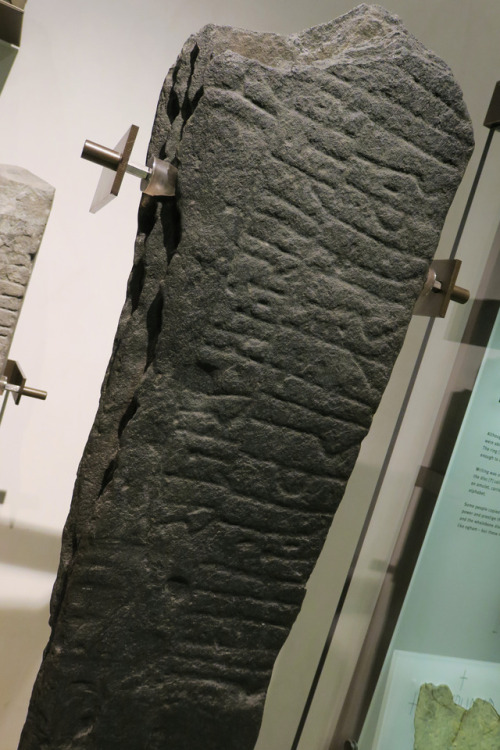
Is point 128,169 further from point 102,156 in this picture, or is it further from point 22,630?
point 22,630

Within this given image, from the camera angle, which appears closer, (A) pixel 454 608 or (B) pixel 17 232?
(B) pixel 17 232

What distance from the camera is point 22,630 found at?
195cm

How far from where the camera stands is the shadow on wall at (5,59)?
1.65 metres

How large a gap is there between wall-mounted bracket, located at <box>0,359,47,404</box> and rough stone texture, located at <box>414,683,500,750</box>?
4.33 feet

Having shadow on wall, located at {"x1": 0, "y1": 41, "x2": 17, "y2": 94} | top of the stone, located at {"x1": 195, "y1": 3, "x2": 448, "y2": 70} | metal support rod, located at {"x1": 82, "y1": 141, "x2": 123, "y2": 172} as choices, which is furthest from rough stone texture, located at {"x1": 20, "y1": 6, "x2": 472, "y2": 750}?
shadow on wall, located at {"x1": 0, "y1": 41, "x2": 17, "y2": 94}

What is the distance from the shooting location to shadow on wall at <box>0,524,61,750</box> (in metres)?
1.91

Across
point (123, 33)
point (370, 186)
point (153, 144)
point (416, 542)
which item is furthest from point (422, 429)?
point (123, 33)

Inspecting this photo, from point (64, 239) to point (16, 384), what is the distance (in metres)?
0.40

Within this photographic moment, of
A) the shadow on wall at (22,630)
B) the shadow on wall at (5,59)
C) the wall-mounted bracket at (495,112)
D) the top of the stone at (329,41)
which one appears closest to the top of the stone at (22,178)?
the shadow on wall at (5,59)

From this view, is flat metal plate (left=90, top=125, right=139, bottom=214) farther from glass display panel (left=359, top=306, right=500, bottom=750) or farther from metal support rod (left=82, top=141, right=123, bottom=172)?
glass display panel (left=359, top=306, right=500, bottom=750)

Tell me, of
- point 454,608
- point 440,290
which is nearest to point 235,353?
point 440,290

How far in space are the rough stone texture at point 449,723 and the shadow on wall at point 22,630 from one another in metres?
1.09

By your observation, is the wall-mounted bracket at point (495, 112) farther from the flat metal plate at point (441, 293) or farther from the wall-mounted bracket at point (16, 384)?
the wall-mounted bracket at point (16, 384)

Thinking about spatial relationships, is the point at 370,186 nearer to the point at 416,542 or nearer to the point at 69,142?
the point at 69,142
